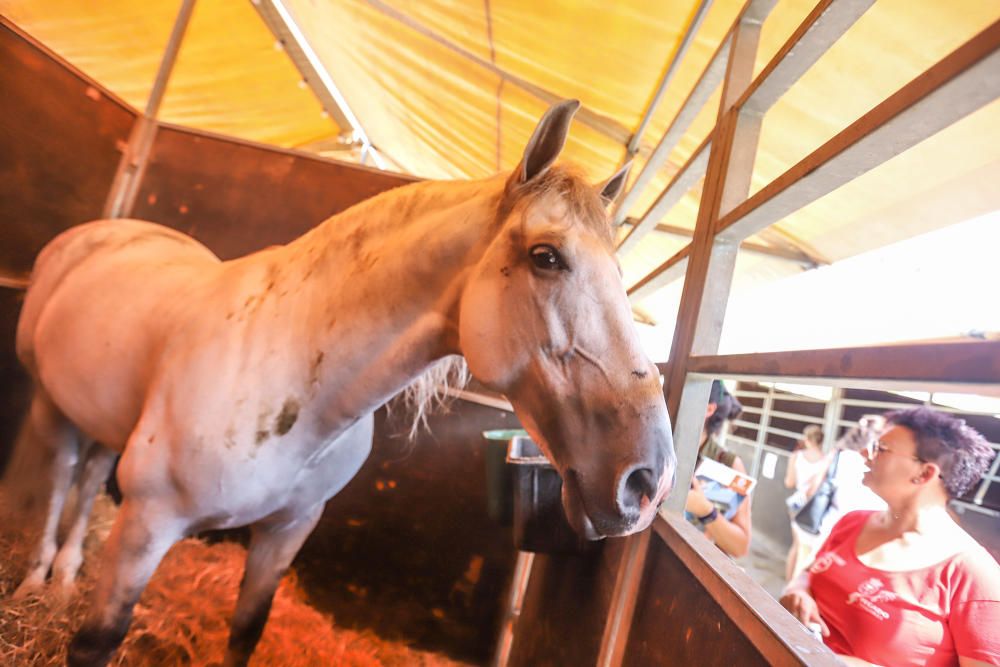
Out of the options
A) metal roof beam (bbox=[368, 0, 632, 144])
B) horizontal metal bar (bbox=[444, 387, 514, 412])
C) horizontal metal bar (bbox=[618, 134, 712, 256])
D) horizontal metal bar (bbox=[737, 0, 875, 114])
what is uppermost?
metal roof beam (bbox=[368, 0, 632, 144])

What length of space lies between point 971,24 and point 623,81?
4.59 ft

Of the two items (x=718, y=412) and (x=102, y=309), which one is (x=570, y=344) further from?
(x=718, y=412)

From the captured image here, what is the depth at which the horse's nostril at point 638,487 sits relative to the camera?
0.80 m

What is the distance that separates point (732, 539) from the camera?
210cm

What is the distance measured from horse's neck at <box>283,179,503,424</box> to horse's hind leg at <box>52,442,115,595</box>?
166 centimetres

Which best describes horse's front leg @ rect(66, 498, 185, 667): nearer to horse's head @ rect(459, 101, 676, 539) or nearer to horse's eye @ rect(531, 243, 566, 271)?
horse's head @ rect(459, 101, 676, 539)

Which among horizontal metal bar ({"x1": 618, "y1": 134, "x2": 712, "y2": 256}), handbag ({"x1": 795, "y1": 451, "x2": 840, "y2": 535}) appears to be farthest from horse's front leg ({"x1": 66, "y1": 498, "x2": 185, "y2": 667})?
handbag ({"x1": 795, "y1": 451, "x2": 840, "y2": 535})

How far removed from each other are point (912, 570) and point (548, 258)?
1537 mm

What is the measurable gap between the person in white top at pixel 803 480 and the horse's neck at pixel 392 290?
4.04 meters

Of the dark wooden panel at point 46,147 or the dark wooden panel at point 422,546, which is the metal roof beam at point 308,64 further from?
the dark wooden panel at point 422,546

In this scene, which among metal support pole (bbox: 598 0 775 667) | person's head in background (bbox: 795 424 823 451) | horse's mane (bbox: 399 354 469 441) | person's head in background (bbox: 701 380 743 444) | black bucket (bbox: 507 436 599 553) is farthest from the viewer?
person's head in background (bbox: 795 424 823 451)

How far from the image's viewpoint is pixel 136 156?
2586 mm

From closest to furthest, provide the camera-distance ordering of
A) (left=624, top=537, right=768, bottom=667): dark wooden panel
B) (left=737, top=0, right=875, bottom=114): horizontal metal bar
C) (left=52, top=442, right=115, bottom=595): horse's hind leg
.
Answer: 1. (left=624, top=537, right=768, bottom=667): dark wooden panel
2. (left=737, top=0, right=875, bottom=114): horizontal metal bar
3. (left=52, top=442, right=115, bottom=595): horse's hind leg

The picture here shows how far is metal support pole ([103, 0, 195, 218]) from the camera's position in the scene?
255cm
